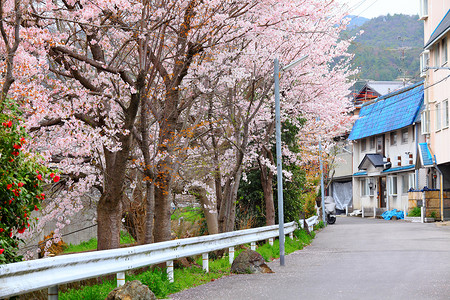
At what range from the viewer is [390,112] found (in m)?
49.3

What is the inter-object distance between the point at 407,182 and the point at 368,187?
8.76m

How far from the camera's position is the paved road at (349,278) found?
10.2m

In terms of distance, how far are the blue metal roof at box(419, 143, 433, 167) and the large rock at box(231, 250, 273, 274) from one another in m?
26.5

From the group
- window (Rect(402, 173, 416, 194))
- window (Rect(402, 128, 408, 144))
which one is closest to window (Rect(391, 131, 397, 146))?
window (Rect(402, 128, 408, 144))

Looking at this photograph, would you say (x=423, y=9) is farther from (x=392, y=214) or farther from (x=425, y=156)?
(x=392, y=214)

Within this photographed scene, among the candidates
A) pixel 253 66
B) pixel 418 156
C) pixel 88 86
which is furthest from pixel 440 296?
pixel 418 156

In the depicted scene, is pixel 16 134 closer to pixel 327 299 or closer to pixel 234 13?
pixel 327 299

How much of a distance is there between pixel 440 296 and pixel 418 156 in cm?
3347

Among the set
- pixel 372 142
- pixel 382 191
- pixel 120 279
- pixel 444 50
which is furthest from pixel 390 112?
pixel 120 279

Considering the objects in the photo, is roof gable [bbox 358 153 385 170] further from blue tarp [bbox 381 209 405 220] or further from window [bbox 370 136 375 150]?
blue tarp [bbox 381 209 405 220]

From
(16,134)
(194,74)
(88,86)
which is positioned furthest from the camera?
(194,74)

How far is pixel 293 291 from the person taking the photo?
10.6 meters

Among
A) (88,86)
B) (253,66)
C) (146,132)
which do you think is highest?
(253,66)

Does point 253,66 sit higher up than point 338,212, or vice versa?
point 253,66
